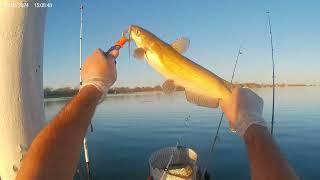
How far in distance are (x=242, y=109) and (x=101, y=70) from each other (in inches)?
62.1

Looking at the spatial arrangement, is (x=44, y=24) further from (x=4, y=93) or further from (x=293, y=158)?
(x=293, y=158)

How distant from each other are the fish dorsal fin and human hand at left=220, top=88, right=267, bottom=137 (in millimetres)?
846

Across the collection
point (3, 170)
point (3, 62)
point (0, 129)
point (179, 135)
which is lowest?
point (179, 135)

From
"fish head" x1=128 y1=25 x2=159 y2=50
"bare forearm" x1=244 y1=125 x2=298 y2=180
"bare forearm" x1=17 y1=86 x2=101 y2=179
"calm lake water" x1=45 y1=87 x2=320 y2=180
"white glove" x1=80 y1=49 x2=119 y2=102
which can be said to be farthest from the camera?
"calm lake water" x1=45 y1=87 x2=320 y2=180

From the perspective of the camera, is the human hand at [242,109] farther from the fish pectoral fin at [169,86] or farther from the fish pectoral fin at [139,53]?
the fish pectoral fin at [139,53]

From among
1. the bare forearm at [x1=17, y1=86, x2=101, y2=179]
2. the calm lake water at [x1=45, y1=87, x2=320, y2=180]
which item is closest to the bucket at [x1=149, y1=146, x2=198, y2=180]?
the calm lake water at [x1=45, y1=87, x2=320, y2=180]

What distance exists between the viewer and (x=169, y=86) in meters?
4.32

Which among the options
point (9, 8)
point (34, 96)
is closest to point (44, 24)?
point (9, 8)

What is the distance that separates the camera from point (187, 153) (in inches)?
545

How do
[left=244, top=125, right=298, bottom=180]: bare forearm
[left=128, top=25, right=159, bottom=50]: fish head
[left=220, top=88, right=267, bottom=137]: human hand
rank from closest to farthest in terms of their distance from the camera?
[left=244, top=125, right=298, bottom=180]: bare forearm
[left=220, top=88, right=267, bottom=137]: human hand
[left=128, top=25, right=159, bottom=50]: fish head

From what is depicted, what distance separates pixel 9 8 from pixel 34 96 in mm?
1285

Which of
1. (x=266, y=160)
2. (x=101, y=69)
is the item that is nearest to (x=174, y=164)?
(x=101, y=69)

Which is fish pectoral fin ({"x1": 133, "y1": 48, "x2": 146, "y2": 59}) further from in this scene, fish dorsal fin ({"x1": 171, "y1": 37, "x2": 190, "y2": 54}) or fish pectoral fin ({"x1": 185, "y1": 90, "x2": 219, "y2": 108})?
fish pectoral fin ({"x1": 185, "y1": 90, "x2": 219, "y2": 108})

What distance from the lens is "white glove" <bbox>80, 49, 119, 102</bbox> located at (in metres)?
3.77
